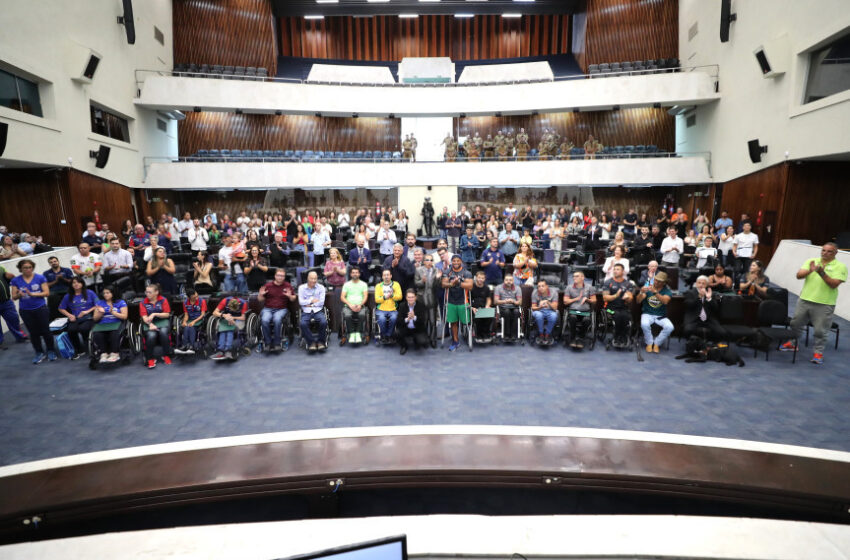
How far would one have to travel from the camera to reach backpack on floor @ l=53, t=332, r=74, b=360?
659 centimetres

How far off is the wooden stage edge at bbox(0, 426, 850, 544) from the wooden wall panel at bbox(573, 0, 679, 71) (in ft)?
66.0

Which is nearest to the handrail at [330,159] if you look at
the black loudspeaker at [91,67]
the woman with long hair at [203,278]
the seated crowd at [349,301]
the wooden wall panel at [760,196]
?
the wooden wall panel at [760,196]

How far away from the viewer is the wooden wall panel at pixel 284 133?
19672 mm

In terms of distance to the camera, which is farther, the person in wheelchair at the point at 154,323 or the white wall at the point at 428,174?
the white wall at the point at 428,174

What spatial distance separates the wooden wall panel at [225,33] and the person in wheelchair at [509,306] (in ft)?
62.0

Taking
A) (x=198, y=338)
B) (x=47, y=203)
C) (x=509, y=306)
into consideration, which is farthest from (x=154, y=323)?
(x=47, y=203)

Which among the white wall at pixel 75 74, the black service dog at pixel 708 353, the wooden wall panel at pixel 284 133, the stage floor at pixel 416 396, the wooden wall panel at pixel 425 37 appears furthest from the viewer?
the wooden wall panel at pixel 425 37

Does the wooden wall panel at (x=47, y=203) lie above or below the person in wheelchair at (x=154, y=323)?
above

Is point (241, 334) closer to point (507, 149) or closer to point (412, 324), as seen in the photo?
point (412, 324)

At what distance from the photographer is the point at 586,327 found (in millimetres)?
6973

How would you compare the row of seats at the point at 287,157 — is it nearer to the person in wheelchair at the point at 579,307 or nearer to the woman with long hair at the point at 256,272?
the woman with long hair at the point at 256,272

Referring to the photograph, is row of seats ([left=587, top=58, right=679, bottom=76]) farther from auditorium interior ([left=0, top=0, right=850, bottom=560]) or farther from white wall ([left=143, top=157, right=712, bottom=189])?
white wall ([left=143, top=157, right=712, bottom=189])

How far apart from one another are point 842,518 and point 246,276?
8.40 meters

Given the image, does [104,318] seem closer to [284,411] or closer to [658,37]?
[284,411]
